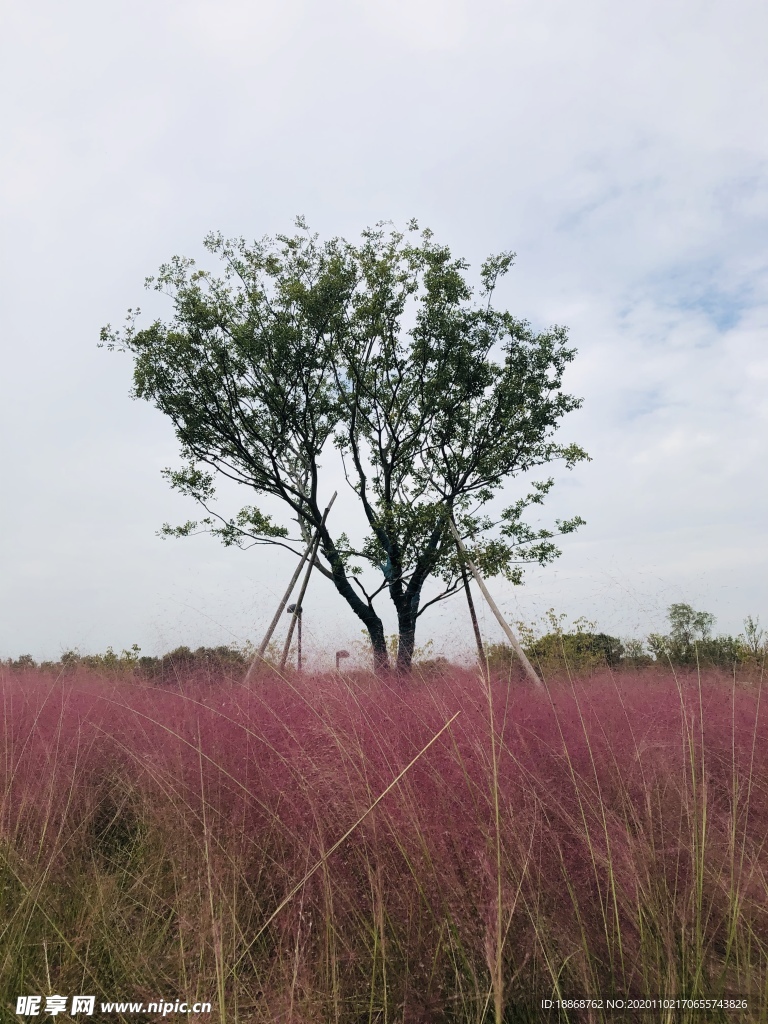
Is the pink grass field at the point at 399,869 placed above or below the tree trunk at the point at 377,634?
below

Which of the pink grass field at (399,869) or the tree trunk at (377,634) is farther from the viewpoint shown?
the tree trunk at (377,634)

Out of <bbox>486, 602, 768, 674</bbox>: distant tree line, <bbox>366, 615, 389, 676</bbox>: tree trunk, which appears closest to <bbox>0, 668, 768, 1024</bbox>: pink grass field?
<bbox>486, 602, 768, 674</bbox>: distant tree line

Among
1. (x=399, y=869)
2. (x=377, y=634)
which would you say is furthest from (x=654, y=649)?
(x=377, y=634)

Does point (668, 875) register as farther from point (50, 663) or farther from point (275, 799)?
point (50, 663)

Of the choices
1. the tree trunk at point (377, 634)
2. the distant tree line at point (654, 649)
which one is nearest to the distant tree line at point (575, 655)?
the distant tree line at point (654, 649)

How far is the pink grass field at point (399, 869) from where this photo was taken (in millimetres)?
1826

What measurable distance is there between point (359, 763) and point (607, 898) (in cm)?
90

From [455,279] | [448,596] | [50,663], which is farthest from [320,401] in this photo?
[50,663]

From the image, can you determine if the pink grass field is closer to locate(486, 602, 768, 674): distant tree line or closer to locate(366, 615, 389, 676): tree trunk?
locate(486, 602, 768, 674): distant tree line

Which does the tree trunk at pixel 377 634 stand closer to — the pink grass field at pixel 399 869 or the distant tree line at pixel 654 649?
the distant tree line at pixel 654 649

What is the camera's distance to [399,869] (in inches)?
86.0

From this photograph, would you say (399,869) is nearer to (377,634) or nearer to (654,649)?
(654,649)

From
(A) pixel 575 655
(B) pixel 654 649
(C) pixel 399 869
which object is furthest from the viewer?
(A) pixel 575 655

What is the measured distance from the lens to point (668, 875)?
2.12 meters
